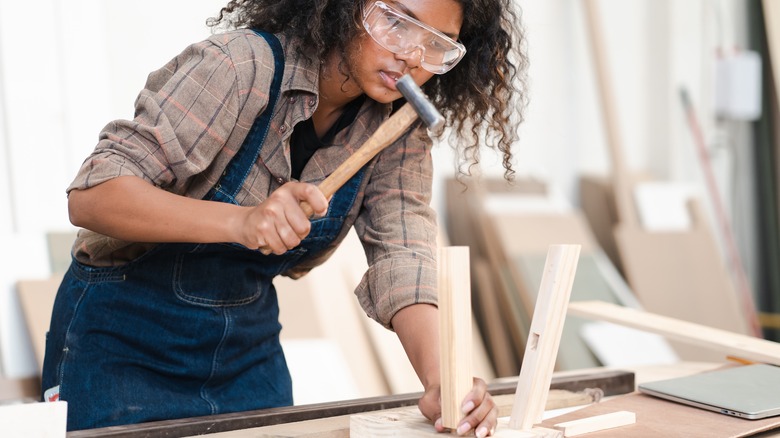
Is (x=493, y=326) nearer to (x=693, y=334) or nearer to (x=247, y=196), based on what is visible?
(x=693, y=334)

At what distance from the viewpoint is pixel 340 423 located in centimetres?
135

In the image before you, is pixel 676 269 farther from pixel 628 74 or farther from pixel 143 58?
pixel 143 58

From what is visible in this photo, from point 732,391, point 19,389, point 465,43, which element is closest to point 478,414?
point 732,391

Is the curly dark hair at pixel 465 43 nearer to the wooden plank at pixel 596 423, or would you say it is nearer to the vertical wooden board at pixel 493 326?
the wooden plank at pixel 596 423

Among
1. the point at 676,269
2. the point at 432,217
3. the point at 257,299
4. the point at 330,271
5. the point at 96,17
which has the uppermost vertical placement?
the point at 96,17

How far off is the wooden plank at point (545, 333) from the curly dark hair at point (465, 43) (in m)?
0.45

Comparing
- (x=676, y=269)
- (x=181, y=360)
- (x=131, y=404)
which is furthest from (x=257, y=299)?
(x=676, y=269)

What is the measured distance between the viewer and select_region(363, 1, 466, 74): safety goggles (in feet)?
4.53

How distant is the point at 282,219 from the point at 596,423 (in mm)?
550

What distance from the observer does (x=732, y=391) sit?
4.76 feet

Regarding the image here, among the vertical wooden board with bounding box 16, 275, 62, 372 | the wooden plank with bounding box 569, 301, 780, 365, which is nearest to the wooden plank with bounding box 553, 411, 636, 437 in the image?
the wooden plank with bounding box 569, 301, 780, 365

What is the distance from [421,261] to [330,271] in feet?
6.00

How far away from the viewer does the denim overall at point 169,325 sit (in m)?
1.45

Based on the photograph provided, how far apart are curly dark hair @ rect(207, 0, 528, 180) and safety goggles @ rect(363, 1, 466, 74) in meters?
0.04
